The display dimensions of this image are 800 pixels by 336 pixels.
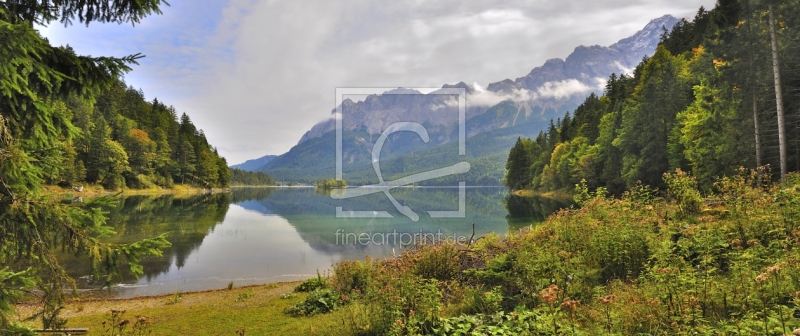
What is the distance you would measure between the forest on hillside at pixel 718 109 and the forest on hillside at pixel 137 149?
67.1 m

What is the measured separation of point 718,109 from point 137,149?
95.1 m

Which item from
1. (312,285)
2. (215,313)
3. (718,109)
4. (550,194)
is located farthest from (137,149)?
(718,109)

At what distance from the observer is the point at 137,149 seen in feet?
272

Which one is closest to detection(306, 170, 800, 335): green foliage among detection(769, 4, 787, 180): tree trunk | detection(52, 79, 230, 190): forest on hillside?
detection(769, 4, 787, 180): tree trunk

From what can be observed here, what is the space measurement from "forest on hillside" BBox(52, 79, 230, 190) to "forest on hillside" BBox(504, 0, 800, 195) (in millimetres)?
67122

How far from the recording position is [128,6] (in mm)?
5613

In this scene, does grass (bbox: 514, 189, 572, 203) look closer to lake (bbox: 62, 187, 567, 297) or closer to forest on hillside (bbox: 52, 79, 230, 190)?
lake (bbox: 62, 187, 567, 297)

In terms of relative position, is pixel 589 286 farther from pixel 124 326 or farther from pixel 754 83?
pixel 754 83

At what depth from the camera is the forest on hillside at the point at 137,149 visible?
224 ft

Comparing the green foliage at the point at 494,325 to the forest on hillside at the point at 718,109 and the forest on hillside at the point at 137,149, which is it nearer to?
the forest on hillside at the point at 718,109

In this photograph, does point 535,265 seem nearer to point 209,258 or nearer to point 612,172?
point 209,258

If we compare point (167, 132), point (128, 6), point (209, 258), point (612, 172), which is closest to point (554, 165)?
point (612, 172)

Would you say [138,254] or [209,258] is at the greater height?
[138,254]

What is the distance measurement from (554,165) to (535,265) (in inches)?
2820
